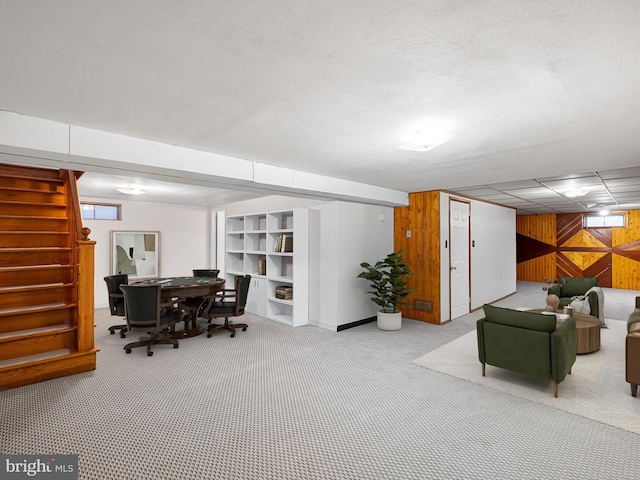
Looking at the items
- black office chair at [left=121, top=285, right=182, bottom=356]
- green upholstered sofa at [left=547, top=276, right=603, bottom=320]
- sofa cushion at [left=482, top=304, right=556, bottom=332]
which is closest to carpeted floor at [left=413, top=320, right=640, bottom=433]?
sofa cushion at [left=482, top=304, right=556, bottom=332]

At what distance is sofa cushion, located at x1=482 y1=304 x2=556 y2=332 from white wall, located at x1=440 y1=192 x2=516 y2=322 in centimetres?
237

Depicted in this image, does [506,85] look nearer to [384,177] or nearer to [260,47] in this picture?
[260,47]

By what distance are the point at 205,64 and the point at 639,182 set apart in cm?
626

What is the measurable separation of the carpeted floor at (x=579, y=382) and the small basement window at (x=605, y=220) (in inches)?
271

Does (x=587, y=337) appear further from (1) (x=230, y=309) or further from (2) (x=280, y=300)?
(1) (x=230, y=309)

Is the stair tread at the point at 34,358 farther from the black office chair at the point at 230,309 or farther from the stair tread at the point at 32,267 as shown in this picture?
the black office chair at the point at 230,309

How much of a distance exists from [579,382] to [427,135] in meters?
2.91

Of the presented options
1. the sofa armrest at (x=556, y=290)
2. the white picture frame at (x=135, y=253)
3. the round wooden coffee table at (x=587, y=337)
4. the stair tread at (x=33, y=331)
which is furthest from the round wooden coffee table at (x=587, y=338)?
the white picture frame at (x=135, y=253)

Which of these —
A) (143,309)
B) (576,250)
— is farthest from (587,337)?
(576,250)

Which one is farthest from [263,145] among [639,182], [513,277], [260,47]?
[513,277]

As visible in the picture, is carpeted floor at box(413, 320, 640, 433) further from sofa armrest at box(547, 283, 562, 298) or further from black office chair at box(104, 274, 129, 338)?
black office chair at box(104, 274, 129, 338)

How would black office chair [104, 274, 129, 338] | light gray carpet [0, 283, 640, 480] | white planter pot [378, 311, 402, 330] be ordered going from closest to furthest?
light gray carpet [0, 283, 640, 480], black office chair [104, 274, 129, 338], white planter pot [378, 311, 402, 330]

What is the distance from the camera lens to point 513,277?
29.0 ft

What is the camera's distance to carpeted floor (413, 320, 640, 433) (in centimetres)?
277
